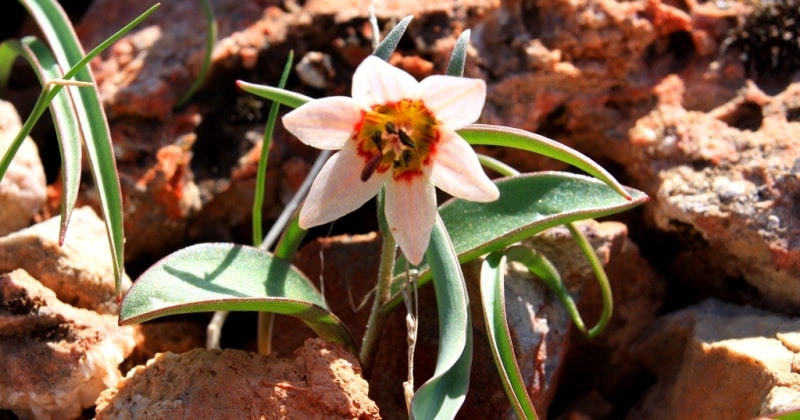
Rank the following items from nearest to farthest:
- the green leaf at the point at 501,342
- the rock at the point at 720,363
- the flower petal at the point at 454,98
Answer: the flower petal at the point at 454,98 < the green leaf at the point at 501,342 < the rock at the point at 720,363

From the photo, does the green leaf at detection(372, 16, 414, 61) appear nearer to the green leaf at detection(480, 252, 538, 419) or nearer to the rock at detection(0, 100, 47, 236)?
the green leaf at detection(480, 252, 538, 419)

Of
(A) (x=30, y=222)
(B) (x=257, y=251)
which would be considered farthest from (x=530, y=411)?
(A) (x=30, y=222)

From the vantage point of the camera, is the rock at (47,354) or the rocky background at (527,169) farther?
the rocky background at (527,169)

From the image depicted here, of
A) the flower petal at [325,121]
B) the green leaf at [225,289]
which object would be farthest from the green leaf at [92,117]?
the flower petal at [325,121]

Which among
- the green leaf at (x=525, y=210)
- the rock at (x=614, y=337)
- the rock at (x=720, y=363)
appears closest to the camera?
the rock at (x=720, y=363)

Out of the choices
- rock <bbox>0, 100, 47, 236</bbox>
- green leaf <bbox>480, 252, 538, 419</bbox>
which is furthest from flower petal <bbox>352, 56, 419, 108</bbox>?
rock <bbox>0, 100, 47, 236</bbox>

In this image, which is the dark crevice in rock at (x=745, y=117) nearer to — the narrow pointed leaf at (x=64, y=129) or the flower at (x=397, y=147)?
the flower at (x=397, y=147)
